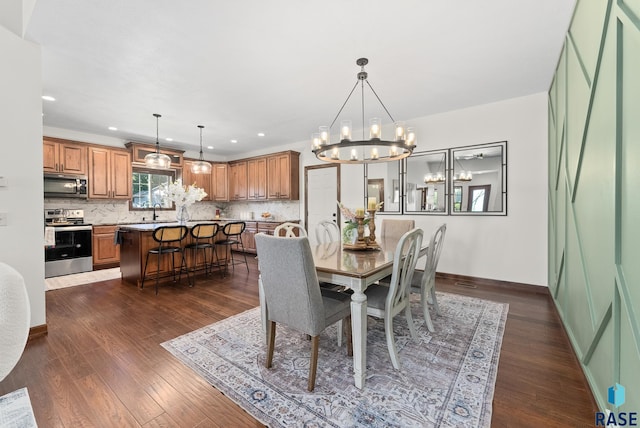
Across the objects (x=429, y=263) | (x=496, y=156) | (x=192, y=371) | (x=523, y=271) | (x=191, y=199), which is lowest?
(x=192, y=371)

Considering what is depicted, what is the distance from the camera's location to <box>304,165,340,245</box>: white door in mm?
5699

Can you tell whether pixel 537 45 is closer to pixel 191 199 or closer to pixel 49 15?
pixel 49 15

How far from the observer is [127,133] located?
5430 mm

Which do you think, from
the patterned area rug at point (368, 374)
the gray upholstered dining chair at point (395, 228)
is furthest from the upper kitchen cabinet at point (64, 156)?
the gray upholstered dining chair at point (395, 228)

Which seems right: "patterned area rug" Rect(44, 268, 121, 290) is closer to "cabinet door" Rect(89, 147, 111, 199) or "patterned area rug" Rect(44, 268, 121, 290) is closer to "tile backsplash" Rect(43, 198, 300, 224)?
"tile backsplash" Rect(43, 198, 300, 224)

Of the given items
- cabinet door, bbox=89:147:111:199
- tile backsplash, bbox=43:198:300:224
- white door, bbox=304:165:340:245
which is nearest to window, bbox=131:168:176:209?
tile backsplash, bbox=43:198:300:224

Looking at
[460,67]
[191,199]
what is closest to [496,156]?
[460,67]

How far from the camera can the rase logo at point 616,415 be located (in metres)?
1.18

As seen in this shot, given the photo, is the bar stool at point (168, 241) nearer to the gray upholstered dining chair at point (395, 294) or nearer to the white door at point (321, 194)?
the white door at point (321, 194)

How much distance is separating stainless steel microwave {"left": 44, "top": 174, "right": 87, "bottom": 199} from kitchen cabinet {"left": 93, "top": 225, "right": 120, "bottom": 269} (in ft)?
2.30

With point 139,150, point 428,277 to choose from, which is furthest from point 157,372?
point 139,150

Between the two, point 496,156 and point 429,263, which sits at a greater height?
point 496,156

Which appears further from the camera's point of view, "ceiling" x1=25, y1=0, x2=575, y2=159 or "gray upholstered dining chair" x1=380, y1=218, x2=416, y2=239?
"gray upholstered dining chair" x1=380, y1=218, x2=416, y2=239

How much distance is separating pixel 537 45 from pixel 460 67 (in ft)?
2.12
